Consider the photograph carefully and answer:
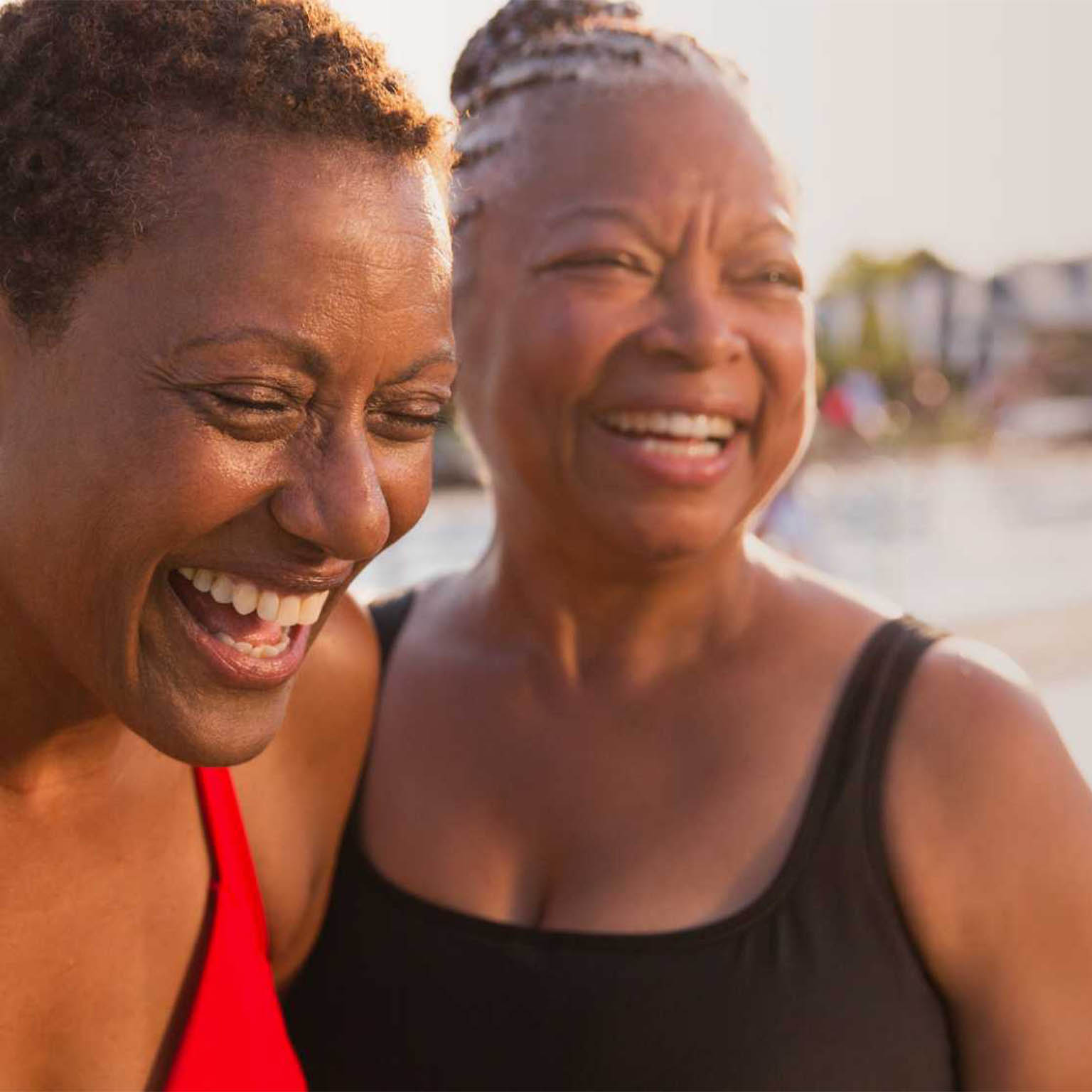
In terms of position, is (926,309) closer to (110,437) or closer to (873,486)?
(873,486)

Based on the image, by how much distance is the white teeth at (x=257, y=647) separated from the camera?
148 cm

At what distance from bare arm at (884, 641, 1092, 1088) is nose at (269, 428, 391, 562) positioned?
3.05ft

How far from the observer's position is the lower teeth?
148 cm

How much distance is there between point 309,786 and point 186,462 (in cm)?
85

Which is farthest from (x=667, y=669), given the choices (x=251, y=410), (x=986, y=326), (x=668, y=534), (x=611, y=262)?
(x=986, y=326)

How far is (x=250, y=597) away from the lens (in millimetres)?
1477

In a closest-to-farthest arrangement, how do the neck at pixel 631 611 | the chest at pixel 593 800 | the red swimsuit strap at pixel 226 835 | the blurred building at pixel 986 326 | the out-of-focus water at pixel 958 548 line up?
the red swimsuit strap at pixel 226 835, the chest at pixel 593 800, the neck at pixel 631 611, the out-of-focus water at pixel 958 548, the blurred building at pixel 986 326

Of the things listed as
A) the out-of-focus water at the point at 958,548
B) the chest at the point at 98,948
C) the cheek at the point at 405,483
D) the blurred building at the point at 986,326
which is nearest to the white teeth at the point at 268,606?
the cheek at the point at 405,483

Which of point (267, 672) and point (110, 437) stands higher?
point (110, 437)

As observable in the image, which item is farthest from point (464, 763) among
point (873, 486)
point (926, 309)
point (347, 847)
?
point (926, 309)

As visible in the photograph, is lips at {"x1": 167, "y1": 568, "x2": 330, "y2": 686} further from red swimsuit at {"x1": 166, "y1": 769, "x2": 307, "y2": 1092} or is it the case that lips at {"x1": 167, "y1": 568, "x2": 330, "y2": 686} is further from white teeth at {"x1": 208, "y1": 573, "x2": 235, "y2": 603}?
red swimsuit at {"x1": 166, "y1": 769, "x2": 307, "y2": 1092}

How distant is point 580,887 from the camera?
208cm

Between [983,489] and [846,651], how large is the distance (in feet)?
60.1

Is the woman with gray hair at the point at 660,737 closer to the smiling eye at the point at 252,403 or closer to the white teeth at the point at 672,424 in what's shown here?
the white teeth at the point at 672,424
